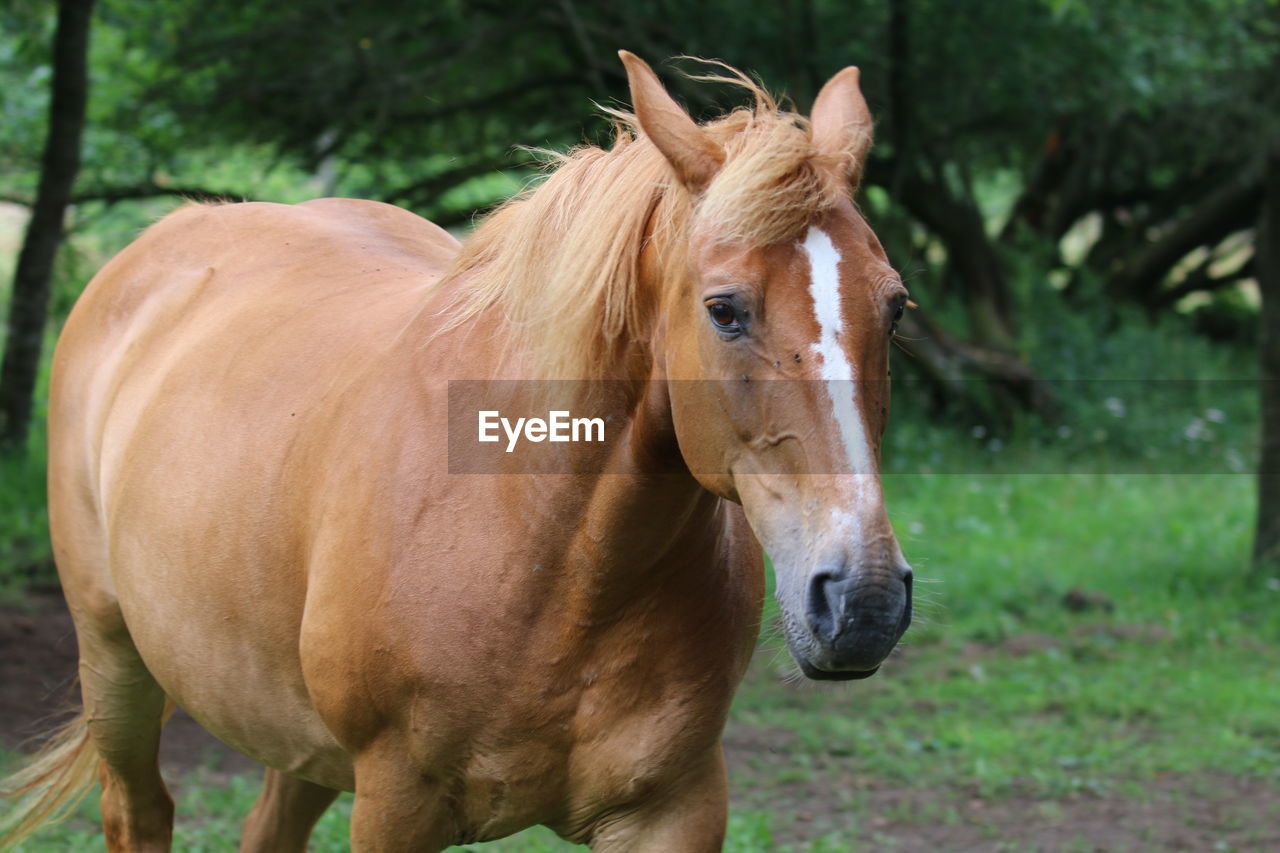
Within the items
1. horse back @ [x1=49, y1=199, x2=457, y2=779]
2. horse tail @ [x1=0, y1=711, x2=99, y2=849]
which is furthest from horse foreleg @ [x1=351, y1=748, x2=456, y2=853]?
horse tail @ [x1=0, y1=711, x2=99, y2=849]

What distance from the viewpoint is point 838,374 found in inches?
76.3

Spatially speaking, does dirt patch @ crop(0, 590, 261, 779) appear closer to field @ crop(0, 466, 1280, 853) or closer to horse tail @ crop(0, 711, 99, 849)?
field @ crop(0, 466, 1280, 853)

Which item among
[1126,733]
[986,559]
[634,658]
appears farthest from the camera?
[986,559]

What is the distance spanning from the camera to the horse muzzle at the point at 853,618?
183 centimetres

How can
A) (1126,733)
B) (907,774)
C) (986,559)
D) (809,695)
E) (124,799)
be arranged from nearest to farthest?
(124,799), (907,774), (1126,733), (809,695), (986,559)

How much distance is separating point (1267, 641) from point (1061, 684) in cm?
138

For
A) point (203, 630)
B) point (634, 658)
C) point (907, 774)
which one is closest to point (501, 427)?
point (634, 658)

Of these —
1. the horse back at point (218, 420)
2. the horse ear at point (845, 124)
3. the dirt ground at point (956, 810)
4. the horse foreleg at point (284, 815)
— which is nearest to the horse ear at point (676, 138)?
the horse ear at point (845, 124)

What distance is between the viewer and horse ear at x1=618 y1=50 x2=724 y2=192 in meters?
2.11

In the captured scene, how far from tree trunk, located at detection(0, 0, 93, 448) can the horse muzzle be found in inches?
262

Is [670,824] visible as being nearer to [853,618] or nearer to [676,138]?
[853,618]

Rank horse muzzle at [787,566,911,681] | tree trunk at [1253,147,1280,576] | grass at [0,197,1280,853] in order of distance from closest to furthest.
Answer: horse muzzle at [787,566,911,681] < grass at [0,197,1280,853] < tree trunk at [1253,147,1280,576]

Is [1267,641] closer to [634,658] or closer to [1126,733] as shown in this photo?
[1126,733]

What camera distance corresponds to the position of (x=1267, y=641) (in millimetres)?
6516
